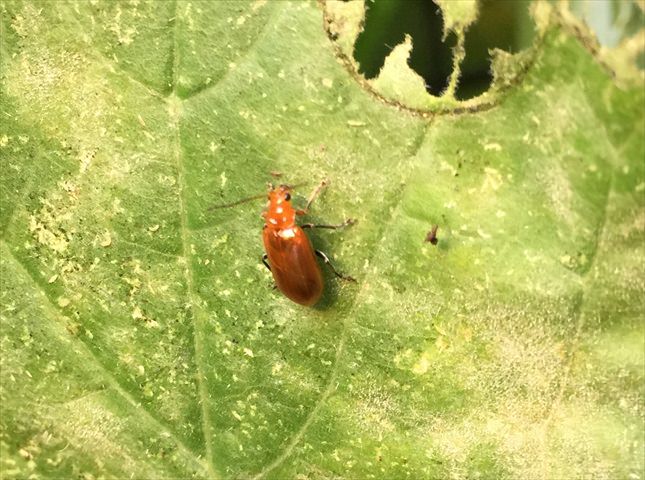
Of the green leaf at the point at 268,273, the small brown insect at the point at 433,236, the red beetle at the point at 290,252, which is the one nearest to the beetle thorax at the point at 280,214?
the red beetle at the point at 290,252

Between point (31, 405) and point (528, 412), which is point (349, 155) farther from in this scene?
point (31, 405)

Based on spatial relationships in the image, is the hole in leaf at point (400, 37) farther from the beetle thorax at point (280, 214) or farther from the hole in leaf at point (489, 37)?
the beetle thorax at point (280, 214)

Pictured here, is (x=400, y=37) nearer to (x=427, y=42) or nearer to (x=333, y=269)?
(x=427, y=42)

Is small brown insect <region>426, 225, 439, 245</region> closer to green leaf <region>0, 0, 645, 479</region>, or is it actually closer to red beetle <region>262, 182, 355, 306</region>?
green leaf <region>0, 0, 645, 479</region>

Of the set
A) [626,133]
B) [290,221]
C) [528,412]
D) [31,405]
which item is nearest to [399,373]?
[528,412]

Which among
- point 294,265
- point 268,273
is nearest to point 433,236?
point 294,265

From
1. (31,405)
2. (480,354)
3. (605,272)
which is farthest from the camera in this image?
(31,405)
